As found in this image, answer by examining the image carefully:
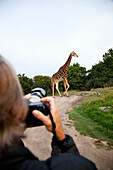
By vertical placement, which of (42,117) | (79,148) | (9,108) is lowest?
(79,148)

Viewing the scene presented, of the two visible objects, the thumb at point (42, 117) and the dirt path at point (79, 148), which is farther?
the dirt path at point (79, 148)

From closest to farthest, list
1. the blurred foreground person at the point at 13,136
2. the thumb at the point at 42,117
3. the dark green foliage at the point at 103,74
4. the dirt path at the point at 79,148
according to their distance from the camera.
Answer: the blurred foreground person at the point at 13,136
the thumb at the point at 42,117
the dirt path at the point at 79,148
the dark green foliage at the point at 103,74

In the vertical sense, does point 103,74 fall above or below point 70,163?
above

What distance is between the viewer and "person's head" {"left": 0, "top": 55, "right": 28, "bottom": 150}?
1.23 feet

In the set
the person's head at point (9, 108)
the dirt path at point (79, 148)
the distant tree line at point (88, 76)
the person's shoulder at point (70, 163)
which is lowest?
the dirt path at point (79, 148)

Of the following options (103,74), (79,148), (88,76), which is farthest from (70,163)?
(88,76)

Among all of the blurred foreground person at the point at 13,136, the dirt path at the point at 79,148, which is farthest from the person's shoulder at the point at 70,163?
the dirt path at the point at 79,148

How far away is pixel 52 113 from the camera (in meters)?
0.69

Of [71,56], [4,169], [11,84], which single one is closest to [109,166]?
[4,169]

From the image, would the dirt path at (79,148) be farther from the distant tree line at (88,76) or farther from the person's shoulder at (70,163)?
the distant tree line at (88,76)

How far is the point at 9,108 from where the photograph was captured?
40 centimetres

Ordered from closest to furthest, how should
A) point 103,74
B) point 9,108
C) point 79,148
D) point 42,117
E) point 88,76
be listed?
1. point 9,108
2. point 42,117
3. point 79,148
4. point 103,74
5. point 88,76

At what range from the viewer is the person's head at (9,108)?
0.37 m

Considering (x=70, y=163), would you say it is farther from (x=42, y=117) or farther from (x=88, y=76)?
(x=88, y=76)
